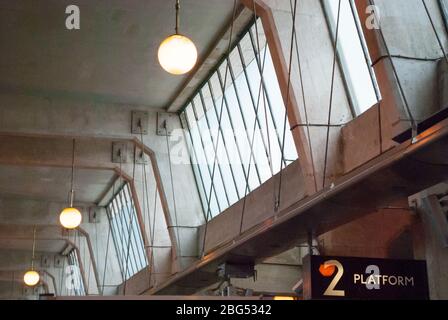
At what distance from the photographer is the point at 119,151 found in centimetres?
1980

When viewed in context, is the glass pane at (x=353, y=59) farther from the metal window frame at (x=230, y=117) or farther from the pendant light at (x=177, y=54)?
the pendant light at (x=177, y=54)

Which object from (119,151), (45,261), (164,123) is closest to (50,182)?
(119,151)

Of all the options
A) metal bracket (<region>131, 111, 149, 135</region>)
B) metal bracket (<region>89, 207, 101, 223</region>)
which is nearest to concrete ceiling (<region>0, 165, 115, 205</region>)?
metal bracket (<region>89, 207, 101, 223</region>)

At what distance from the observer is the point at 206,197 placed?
61.8ft

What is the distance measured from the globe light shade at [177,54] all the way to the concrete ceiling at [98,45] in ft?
16.3

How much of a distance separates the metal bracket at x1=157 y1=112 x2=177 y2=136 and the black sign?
9.38 meters

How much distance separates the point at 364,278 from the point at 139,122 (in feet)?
31.4

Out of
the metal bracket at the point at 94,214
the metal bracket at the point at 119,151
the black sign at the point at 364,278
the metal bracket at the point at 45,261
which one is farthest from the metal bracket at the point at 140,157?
the metal bracket at the point at 45,261

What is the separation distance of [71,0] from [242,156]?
218 inches

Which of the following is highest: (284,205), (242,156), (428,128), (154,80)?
(154,80)
